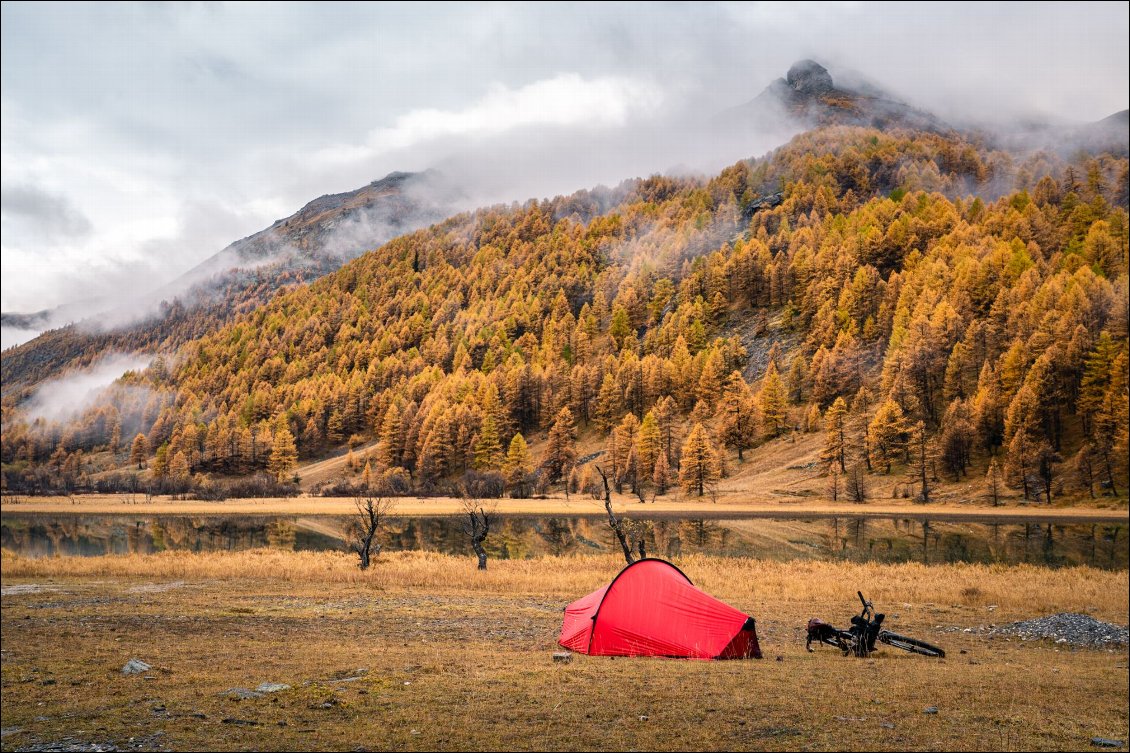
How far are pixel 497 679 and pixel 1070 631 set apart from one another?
61.9ft

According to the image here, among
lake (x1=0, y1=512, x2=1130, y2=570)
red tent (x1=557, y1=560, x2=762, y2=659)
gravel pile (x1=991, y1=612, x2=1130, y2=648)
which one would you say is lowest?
lake (x1=0, y1=512, x2=1130, y2=570)

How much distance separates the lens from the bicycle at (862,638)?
718 inches

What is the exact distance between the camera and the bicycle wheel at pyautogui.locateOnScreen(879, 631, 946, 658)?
1819cm

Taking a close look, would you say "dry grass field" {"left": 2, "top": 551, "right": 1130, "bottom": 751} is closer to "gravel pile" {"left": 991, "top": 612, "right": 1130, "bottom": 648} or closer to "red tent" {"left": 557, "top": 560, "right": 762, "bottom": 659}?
"gravel pile" {"left": 991, "top": 612, "right": 1130, "bottom": 648}

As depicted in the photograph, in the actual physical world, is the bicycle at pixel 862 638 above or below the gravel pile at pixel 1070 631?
above

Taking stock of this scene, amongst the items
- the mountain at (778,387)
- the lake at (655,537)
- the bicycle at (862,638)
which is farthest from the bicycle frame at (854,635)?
the mountain at (778,387)

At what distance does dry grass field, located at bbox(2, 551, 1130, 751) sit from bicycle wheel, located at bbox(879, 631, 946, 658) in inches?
19.2

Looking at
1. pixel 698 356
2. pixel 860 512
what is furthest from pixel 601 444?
pixel 860 512

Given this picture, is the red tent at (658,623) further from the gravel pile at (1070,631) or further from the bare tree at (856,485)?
the bare tree at (856,485)

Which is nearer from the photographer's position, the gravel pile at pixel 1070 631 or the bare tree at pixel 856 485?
the gravel pile at pixel 1070 631

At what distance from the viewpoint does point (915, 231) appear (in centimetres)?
15400

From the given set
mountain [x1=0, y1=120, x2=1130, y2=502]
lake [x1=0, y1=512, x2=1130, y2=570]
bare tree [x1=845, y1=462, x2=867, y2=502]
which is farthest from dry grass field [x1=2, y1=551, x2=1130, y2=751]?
mountain [x1=0, y1=120, x2=1130, y2=502]

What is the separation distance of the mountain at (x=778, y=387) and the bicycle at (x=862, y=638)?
254 feet

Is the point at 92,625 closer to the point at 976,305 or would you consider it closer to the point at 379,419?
the point at 976,305
